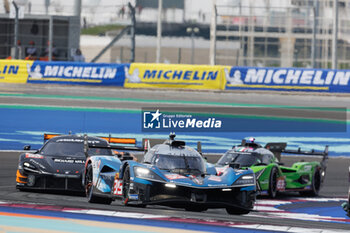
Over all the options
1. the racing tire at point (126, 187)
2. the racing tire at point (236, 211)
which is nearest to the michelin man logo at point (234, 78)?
the racing tire at point (236, 211)

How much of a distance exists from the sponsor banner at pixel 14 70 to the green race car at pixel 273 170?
20.1 metres

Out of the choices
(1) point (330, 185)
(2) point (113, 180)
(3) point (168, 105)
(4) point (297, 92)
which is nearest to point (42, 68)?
(3) point (168, 105)

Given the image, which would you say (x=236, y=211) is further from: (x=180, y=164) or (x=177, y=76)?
(x=177, y=76)

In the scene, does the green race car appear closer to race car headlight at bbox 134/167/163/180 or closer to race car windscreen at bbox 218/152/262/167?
race car windscreen at bbox 218/152/262/167

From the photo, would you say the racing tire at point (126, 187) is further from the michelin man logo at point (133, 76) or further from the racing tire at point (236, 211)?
the michelin man logo at point (133, 76)

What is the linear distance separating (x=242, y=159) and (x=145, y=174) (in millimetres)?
4357

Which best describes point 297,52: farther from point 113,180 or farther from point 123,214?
point 123,214

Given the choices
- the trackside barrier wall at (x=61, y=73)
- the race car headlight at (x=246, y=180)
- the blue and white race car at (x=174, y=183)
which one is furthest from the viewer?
the trackside barrier wall at (x=61, y=73)

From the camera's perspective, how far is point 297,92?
33.7 metres

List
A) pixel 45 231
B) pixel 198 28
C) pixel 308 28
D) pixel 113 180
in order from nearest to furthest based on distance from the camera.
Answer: pixel 45 231
pixel 113 180
pixel 308 28
pixel 198 28

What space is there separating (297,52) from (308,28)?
1876 mm

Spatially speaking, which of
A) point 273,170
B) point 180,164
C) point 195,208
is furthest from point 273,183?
point 195,208

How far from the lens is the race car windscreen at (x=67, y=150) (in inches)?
567

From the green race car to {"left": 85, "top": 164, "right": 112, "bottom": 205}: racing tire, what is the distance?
2620mm
